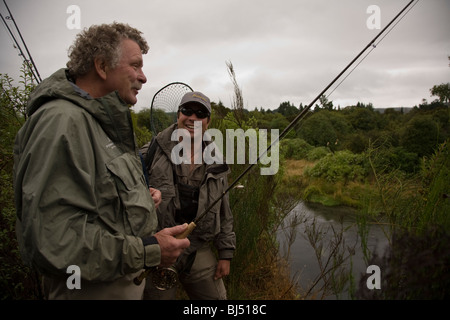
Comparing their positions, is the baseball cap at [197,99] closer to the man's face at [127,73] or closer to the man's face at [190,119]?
the man's face at [190,119]

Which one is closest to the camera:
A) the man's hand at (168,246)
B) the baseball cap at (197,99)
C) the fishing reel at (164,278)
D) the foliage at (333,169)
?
the man's hand at (168,246)

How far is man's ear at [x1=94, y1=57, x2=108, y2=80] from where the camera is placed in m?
1.67

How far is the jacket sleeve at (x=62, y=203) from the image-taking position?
4.00ft

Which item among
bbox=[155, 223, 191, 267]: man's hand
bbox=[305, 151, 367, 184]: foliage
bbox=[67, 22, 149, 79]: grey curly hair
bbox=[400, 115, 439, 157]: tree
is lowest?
bbox=[305, 151, 367, 184]: foliage

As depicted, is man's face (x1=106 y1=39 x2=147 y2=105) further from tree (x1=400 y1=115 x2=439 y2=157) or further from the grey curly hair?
tree (x1=400 y1=115 x2=439 y2=157)

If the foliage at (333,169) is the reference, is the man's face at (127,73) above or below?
above

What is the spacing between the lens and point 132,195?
1512mm

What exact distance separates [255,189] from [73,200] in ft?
9.73

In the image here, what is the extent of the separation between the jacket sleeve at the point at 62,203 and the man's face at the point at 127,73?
38 centimetres

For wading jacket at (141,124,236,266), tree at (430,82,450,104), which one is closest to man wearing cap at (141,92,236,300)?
wading jacket at (141,124,236,266)

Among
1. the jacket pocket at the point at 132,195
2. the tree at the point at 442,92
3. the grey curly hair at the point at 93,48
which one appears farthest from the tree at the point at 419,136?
the grey curly hair at the point at 93,48

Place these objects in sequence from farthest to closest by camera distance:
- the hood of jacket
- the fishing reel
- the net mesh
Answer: the net mesh
the fishing reel
the hood of jacket

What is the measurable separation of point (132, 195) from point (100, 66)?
76 cm
